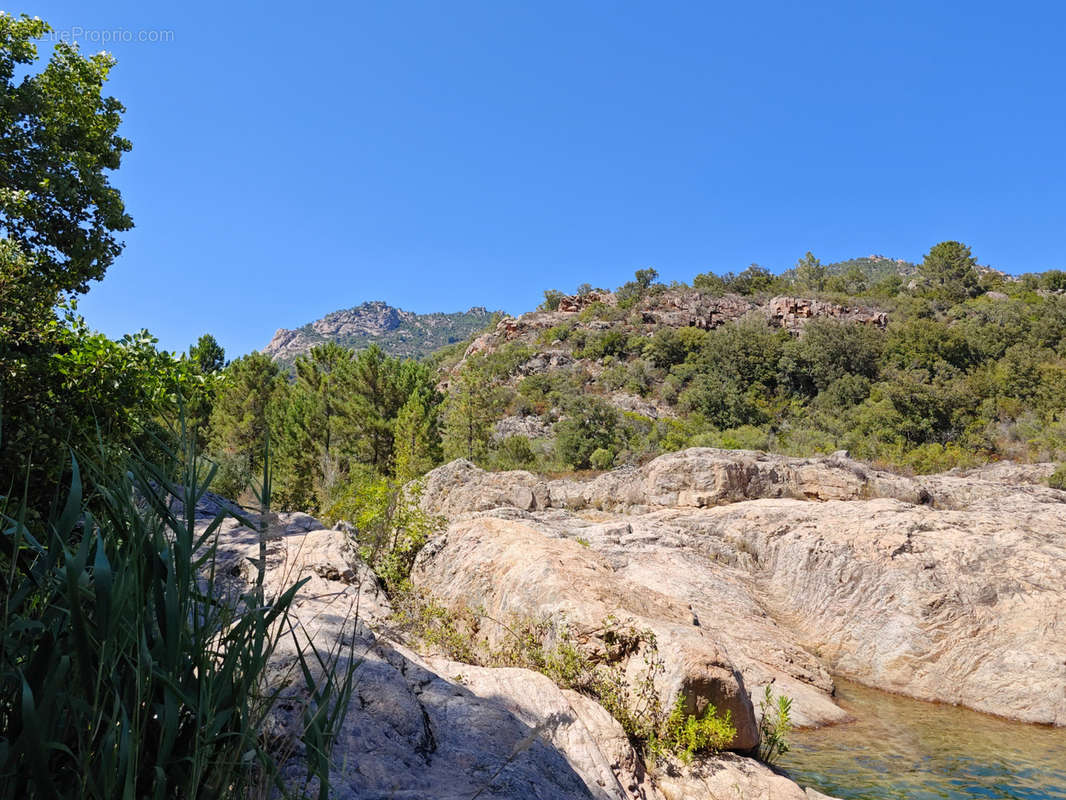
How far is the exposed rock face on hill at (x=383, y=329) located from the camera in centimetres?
12912

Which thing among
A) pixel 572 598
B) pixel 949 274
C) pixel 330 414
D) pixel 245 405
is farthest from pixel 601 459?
pixel 949 274

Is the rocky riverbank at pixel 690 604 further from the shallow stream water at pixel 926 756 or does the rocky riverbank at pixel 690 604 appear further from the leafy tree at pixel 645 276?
the leafy tree at pixel 645 276

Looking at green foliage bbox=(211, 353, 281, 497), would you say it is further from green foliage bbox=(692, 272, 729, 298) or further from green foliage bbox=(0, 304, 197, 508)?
green foliage bbox=(692, 272, 729, 298)

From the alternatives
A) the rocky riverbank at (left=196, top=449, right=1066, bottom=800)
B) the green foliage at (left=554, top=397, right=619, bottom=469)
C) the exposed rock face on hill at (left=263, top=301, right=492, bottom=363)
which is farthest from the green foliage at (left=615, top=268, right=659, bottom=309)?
the exposed rock face on hill at (left=263, top=301, right=492, bottom=363)

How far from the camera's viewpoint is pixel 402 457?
1523 centimetres

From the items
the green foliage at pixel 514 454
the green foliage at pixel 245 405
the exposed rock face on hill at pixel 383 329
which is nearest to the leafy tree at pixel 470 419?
the green foliage at pixel 514 454

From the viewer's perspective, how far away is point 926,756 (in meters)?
6.65

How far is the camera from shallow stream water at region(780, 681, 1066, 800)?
5.80m

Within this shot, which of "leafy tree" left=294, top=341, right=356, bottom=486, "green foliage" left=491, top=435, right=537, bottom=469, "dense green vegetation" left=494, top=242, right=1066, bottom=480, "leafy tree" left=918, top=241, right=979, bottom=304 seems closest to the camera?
"leafy tree" left=294, top=341, right=356, bottom=486

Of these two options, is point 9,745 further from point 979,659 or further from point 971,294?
point 971,294

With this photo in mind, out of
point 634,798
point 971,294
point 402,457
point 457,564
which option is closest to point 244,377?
point 402,457

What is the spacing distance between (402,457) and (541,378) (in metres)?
28.7

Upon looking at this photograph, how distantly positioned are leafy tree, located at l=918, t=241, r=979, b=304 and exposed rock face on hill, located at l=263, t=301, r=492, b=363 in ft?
283

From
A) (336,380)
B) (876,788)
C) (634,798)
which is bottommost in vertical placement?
(876,788)
